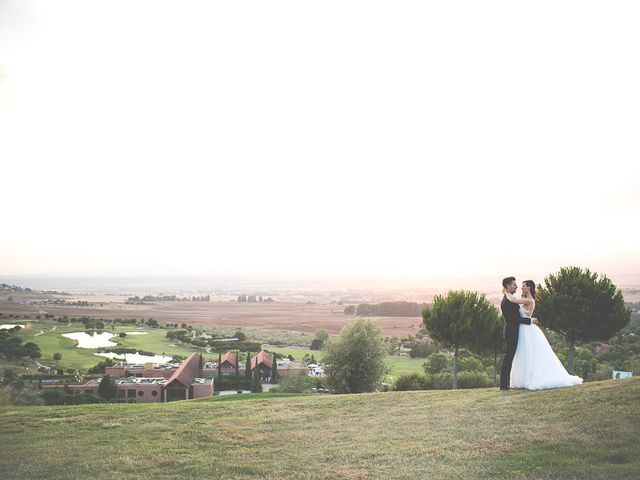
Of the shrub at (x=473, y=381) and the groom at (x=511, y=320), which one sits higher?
the groom at (x=511, y=320)

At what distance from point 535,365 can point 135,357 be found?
55.1m

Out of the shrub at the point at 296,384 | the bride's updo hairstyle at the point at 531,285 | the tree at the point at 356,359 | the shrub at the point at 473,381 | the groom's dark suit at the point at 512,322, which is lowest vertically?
the shrub at the point at 296,384

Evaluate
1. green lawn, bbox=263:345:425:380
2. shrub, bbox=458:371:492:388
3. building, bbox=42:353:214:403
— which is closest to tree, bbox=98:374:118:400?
building, bbox=42:353:214:403

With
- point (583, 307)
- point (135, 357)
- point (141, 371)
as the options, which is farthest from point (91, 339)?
point (583, 307)

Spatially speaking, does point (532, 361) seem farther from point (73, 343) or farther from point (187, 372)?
point (73, 343)

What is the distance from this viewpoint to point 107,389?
38.6 meters

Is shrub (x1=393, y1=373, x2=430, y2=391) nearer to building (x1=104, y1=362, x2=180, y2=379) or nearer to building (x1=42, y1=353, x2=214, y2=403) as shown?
building (x1=42, y1=353, x2=214, y2=403)

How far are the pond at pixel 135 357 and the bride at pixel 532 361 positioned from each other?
1986 inches

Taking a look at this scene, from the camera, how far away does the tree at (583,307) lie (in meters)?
23.5

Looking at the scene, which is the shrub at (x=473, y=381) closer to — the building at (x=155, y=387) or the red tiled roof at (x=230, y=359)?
the building at (x=155, y=387)

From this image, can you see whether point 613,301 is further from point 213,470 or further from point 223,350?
point 223,350

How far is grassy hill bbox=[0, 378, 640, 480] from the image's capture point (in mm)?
7914

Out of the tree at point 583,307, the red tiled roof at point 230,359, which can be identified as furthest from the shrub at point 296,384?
the tree at point 583,307

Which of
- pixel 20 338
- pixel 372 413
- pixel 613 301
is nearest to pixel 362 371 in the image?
pixel 613 301
